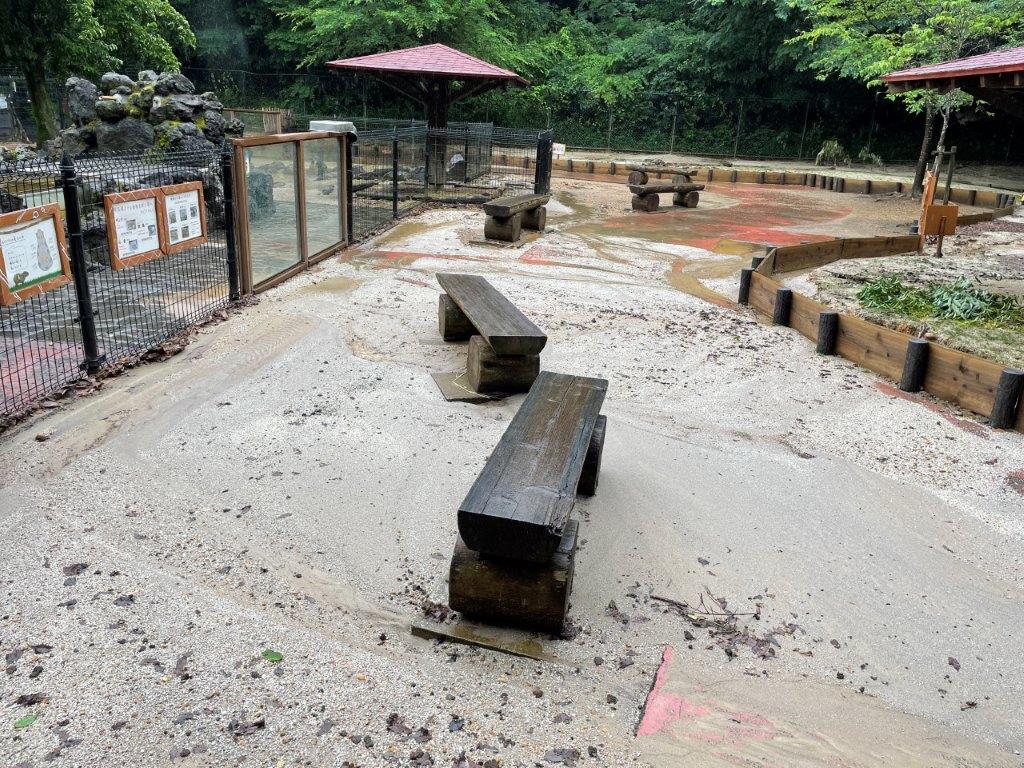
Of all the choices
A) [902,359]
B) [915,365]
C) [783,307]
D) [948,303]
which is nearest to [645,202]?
[948,303]

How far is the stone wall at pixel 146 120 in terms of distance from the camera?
12.4 m

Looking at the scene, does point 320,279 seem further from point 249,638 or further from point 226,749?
point 226,749

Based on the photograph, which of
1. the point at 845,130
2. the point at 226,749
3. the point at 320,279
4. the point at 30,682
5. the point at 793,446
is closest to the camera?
the point at 226,749

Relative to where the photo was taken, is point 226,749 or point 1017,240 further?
point 1017,240

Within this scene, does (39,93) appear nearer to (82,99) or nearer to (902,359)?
(82,99)

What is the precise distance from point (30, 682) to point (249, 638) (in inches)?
29.1

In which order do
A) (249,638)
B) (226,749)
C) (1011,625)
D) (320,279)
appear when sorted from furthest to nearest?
(320,279), (1011,625), (249,638), (226,749)

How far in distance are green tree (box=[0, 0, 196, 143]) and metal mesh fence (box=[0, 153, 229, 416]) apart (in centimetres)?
1135

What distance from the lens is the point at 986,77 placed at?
842cm

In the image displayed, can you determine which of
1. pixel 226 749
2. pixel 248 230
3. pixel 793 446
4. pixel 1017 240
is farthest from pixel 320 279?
pixel 1017 240

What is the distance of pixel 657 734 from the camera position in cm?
275

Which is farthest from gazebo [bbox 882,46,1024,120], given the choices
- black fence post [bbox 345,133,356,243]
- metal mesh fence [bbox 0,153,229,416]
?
metal mesh fence [bbox 0,153,229,416]

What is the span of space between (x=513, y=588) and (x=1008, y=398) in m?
4.12

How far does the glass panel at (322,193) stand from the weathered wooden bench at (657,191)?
742 centimetres
